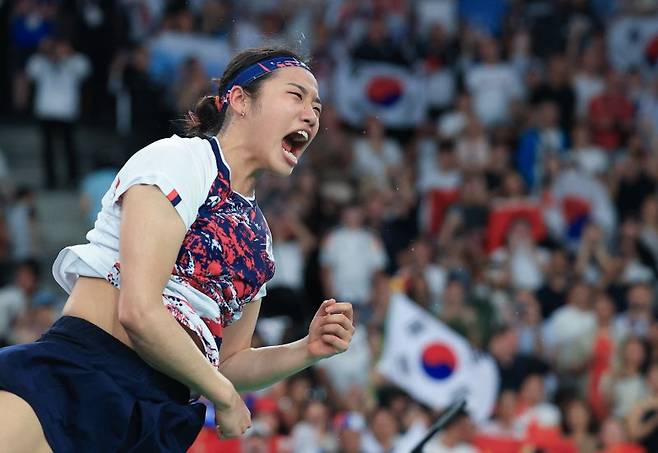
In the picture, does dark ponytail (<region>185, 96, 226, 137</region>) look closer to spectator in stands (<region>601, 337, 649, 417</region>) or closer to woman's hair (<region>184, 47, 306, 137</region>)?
woman's hair (<region>184, 47, 306, 137</region>)

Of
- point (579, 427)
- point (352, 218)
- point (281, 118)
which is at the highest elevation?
point (281, 118)

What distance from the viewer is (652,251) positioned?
1162cm

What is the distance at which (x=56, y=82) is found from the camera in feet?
39.2

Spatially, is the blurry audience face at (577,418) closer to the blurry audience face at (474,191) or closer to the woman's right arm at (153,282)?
the blurry audience face at (474,191)

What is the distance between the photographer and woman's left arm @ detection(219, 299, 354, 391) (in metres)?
3.84

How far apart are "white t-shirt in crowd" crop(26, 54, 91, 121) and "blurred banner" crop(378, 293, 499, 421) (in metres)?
4.01

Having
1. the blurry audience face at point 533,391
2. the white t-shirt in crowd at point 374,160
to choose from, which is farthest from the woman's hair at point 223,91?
the white t-shirt in crowd at point 374,160

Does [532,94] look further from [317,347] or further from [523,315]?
[317,347]

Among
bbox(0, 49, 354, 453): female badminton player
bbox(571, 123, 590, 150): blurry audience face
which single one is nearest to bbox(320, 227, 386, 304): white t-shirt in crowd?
bbox(571, 123, 590, 150): blurry audience face

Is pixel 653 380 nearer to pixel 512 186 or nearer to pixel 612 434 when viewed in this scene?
pixel 612 434

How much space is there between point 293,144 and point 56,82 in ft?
27.7

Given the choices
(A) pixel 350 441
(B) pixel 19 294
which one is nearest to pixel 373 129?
(B) pixel 19 294

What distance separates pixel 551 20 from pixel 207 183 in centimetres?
1141

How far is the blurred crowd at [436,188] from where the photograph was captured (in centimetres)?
948
